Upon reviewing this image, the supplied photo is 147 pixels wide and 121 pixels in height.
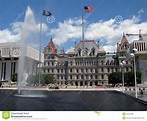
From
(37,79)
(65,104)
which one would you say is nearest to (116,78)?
(37,79)

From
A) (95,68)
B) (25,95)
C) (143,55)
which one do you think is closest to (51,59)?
(25,95)

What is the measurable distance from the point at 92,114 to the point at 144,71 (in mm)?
21481

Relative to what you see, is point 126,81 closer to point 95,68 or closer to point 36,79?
point 95,68

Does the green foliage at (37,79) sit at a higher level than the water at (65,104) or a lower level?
higher

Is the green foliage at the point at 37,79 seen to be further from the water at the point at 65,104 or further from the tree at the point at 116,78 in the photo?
the tree at the point at 116,78

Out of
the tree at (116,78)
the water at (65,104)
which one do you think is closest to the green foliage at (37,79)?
the water at (65,104)

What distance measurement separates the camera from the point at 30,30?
5.59 meters

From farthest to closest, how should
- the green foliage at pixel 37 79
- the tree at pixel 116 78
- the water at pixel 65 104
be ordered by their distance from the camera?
the tree at pixel 116 78 < the green foliage at pixel 37 79 < the water at pixel 65 104

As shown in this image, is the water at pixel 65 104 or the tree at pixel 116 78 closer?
the water at pixel 65 104

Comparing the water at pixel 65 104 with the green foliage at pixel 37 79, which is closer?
the water at pixel 65 104

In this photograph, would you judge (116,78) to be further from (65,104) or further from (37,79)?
(65,104)

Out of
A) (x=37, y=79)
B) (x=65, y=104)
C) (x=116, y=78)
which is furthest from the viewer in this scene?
(x=116, y=78)

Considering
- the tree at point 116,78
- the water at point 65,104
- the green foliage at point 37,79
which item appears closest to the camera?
the water at point 65,104

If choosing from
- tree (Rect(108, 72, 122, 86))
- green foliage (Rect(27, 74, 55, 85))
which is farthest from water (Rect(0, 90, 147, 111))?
tree (Rect(108, 72, 122, 86))
